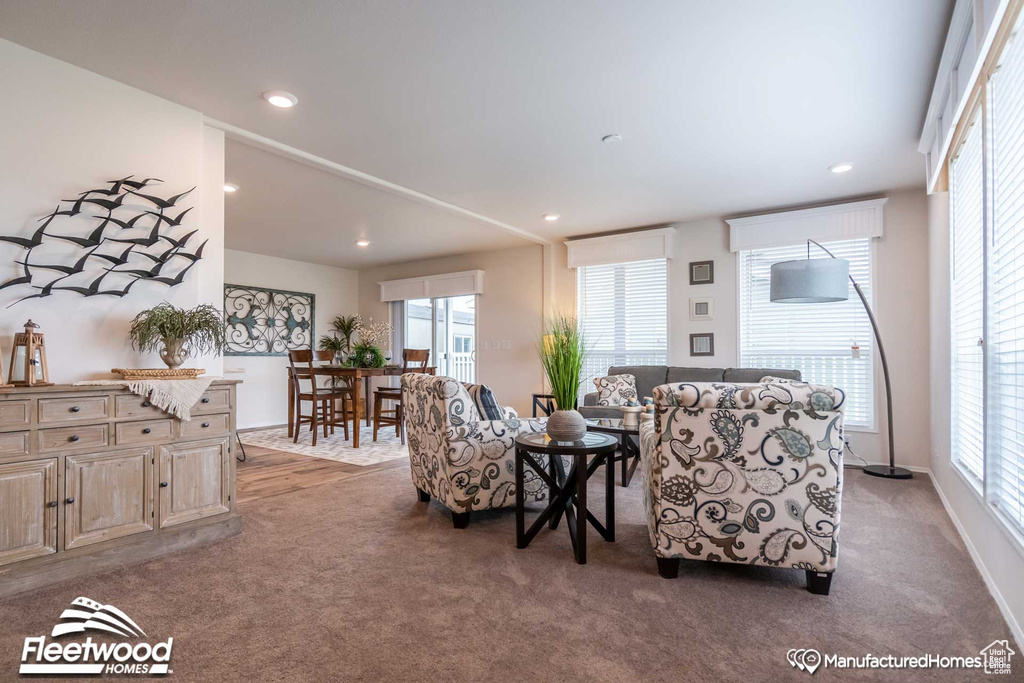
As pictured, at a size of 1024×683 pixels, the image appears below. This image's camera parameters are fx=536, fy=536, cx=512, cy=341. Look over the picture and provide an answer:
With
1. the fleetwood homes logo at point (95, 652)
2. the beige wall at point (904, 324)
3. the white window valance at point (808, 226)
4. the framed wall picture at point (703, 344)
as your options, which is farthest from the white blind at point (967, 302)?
the fleetwood homes logo at point (95, 652)

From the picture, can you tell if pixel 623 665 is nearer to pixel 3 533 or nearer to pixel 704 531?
pixel 704 531

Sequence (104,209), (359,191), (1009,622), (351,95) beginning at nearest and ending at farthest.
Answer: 1. (1009,622)
2. (104,209)
3. (351,95)
4. (359,191)

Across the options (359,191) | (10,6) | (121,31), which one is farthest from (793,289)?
(10,6)

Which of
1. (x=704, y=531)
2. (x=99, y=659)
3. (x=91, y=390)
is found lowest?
(x=99, y=659)

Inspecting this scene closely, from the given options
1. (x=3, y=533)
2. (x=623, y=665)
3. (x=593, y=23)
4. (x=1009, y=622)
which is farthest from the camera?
(x=593, y=23)

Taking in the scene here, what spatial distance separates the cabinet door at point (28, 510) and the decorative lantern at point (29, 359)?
Answer: 386 millimetres

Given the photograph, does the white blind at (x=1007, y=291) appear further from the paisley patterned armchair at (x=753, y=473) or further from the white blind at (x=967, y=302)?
the paisley patterned armchair at (x=753, y=473)

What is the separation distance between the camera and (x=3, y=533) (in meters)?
2.20

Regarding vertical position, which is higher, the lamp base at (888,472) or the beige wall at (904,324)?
the beige wall at (904,324)

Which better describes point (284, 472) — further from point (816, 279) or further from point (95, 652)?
point (816, 279)

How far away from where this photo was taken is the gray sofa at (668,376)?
16.7ft

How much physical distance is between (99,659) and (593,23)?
3110 mm

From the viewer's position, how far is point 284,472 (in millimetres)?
4562

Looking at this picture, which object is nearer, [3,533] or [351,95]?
[3,533]
